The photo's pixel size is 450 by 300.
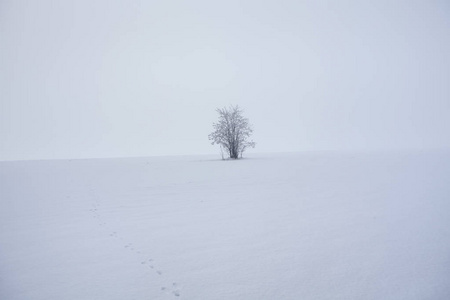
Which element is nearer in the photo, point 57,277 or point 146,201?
point 57,277

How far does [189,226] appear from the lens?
533 centimetres

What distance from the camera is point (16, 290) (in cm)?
312

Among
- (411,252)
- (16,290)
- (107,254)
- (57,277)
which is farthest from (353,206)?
(16,290)

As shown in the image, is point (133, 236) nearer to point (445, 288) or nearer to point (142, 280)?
point (142, 280)

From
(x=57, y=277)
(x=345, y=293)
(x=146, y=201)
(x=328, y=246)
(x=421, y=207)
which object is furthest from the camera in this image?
(x=146, y=201)

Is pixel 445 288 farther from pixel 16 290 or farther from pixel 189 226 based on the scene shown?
pixel 16 290

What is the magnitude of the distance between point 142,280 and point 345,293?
8.12 ft

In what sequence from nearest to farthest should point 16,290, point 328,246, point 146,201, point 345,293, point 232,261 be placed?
1. point 345,293
2. point 16,290
3. point 232,261
4. point 328,246
5. point 146,201

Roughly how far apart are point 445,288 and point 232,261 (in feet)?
8.30

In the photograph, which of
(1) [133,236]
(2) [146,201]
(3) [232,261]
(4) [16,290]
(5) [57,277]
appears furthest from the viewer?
(2) [146,201]

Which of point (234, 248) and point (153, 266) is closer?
point (153, 266)

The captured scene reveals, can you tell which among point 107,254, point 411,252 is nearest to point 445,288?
point 411,252

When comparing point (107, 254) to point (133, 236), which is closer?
point (107, 254)

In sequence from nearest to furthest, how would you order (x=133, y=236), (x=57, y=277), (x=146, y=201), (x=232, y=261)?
(x=57, y=277) < (x=232, y=261) < (x=133, y=236) < (x=146, y=201)
